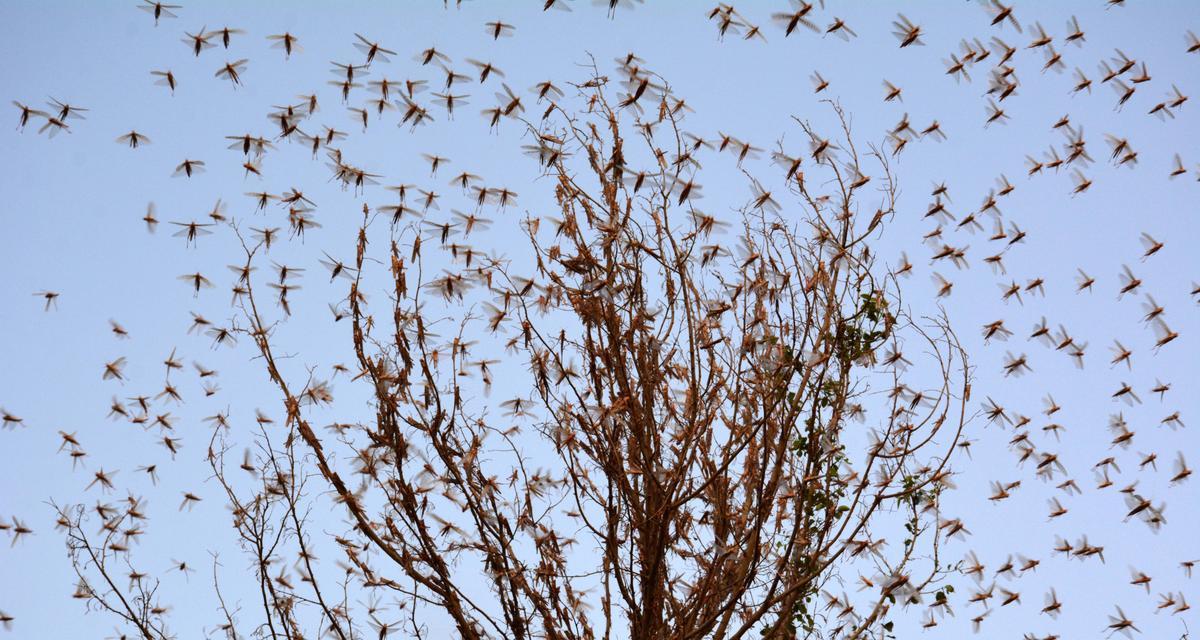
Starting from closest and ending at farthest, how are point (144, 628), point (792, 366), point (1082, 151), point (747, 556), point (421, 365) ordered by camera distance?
1. point (792, 366)
2. point (747, 556)
3. point (421, 365)
4. point (144, 628)
5. point (1082, 151)

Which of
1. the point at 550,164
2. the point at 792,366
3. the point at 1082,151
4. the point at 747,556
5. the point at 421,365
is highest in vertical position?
the point at 1082,151

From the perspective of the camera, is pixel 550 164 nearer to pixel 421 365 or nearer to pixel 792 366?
pixel 421 365

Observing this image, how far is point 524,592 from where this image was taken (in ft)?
15.6

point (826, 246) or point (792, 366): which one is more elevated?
point (826, 246)

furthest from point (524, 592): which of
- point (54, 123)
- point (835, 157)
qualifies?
point (54, 123)

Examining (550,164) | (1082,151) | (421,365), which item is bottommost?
(421,365)

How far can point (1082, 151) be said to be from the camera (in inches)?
307

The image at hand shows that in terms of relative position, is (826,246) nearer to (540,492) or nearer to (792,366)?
(792,366)

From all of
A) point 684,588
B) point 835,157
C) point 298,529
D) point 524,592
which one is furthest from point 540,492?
point 835,157

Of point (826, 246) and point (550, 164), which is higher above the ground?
point (550, 164)

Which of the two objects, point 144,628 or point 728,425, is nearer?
point 728,425

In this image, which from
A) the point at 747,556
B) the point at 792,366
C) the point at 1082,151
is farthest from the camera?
the point at 1082,151

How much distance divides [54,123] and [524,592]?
4480 mm

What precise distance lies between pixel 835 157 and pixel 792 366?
161 centimetres
